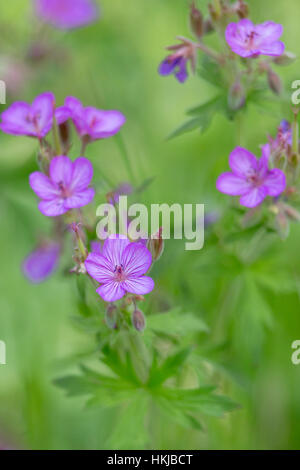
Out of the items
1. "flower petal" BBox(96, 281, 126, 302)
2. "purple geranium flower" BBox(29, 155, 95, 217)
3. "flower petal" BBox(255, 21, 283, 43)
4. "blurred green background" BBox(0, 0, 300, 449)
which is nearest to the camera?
"flower petal" BBox(96, 281, 126, 302)

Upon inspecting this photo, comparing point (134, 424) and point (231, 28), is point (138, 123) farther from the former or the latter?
point (134, 424)

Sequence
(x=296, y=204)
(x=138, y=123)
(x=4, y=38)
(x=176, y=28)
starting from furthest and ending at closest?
(x=176, y=28) < (x=138, y=123) < (x=4, y=38) < (x=296, y=204)

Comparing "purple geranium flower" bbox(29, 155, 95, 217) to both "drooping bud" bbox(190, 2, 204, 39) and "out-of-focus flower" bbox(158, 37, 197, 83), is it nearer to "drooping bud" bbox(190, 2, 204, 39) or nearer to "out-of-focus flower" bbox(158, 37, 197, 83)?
"out-of-focus flower" bbox(158, 37, 197, 83)

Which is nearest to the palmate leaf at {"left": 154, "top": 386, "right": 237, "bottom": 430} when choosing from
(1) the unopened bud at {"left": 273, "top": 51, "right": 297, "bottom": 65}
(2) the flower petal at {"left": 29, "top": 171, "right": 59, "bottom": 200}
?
(2) the flower petal at {"left": 29, "top": 171, "right": 59, "bottom": 200}

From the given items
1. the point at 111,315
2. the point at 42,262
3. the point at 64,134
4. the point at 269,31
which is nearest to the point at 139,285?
the point at 111,315

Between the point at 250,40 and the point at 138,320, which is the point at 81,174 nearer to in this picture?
the point at 138,320
